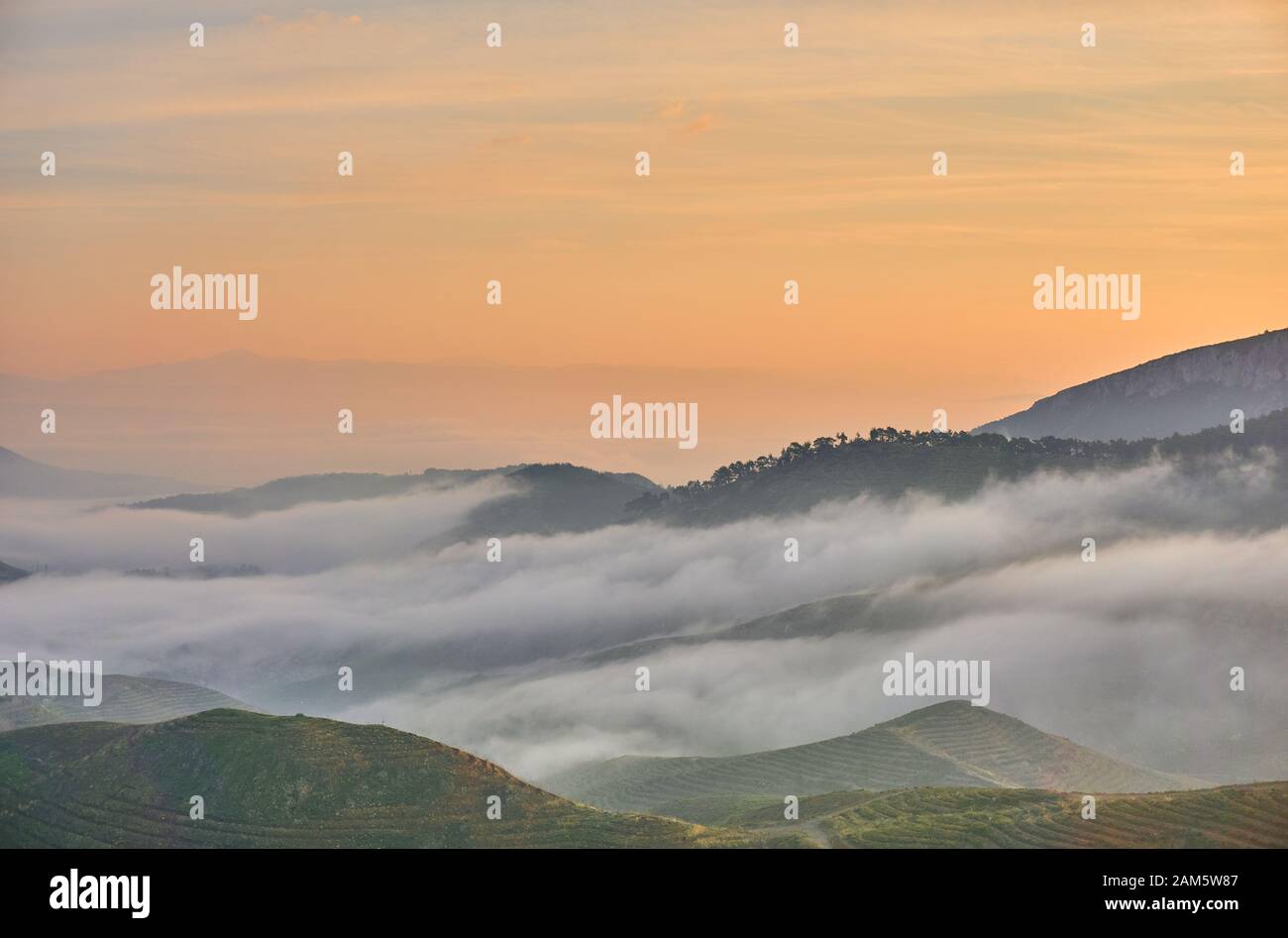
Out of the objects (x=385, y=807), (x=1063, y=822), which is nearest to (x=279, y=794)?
(x=385, y=807)

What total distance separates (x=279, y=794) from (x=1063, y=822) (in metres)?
60.3

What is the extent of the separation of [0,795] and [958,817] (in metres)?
75.5

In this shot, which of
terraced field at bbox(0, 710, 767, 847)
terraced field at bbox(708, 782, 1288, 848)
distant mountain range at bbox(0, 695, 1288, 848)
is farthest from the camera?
terraced field at bbox(0, 710, 767, 847)

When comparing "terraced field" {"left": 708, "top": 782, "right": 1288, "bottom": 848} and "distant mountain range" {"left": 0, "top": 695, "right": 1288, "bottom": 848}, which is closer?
"terraced field" {"left": 708, "top": 782, "right": 1288, "bottom": 848}

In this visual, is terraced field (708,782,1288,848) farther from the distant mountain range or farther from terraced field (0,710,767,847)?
terraced field (0,710,767,847)

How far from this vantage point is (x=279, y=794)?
136 metres

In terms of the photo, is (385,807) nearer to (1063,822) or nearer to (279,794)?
(279,794)

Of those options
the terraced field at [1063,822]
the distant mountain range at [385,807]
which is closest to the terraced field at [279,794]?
the distant mountain range at [385,807]

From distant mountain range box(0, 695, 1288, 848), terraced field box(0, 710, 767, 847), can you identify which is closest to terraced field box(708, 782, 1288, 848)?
distant mountain range box(0, 695, 1288, 848)

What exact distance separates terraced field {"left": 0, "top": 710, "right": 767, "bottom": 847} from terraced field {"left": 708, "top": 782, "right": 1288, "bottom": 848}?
11.5 m

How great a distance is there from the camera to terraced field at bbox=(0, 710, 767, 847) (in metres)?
131
